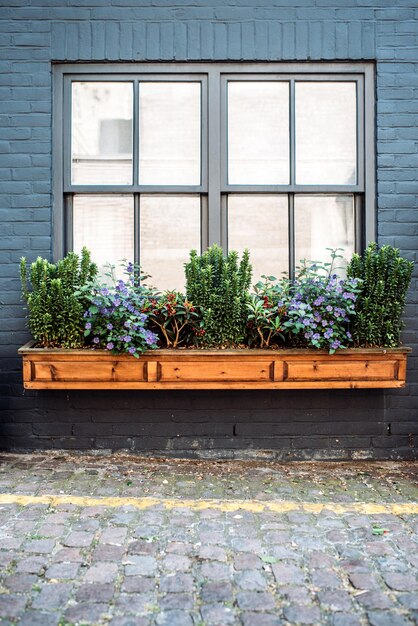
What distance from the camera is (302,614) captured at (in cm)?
220

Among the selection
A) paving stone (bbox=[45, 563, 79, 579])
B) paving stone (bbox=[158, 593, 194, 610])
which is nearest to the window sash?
paving stone (bbox=[45, 563, 79, 579])

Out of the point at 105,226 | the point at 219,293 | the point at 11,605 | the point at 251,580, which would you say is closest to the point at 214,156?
the point at 105,226

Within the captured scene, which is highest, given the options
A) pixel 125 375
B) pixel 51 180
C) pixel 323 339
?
pixel 51 180

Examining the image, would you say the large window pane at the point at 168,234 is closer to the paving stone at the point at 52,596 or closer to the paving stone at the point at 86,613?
the paving stone at the point at 52,596

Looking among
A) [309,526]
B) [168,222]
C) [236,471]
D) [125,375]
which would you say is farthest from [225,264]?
[309,526]

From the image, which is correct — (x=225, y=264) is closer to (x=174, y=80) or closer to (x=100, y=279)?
(x=100, y=279)

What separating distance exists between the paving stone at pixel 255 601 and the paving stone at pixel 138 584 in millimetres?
369

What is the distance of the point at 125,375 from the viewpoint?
148 inches

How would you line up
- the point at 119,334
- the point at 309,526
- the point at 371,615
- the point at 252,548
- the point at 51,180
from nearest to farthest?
1. the point at 371,615
2. the point at 252,548
3. the point at 309,526
4. the point at 119,334
5. the point at 51,180

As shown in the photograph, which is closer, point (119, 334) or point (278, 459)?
point (119, 334)

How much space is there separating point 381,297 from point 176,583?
2.28 m

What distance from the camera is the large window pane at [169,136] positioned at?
417cm

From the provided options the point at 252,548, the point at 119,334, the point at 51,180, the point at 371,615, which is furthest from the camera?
the point at 51,180

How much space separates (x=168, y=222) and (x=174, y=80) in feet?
3.35
